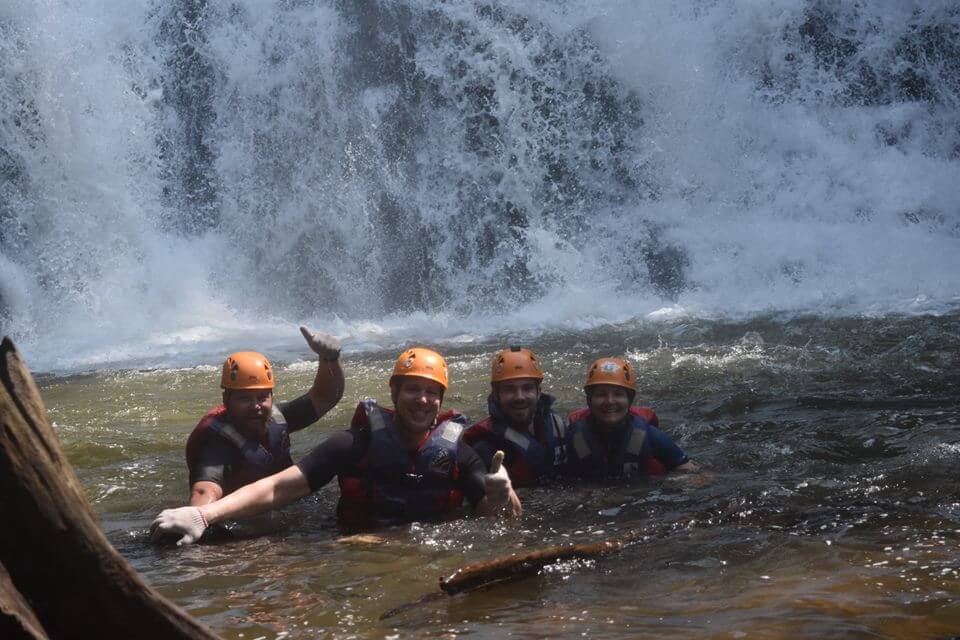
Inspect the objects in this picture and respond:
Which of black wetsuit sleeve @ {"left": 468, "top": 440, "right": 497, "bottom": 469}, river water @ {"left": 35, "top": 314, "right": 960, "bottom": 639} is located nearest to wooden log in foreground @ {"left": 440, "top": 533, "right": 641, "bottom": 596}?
river water @ {"left": 35, "top": 314, "right": 960, "bottom": 639}

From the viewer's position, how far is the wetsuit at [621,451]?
6047 mm

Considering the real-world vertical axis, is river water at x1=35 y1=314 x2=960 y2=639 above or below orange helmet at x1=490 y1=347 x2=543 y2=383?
below

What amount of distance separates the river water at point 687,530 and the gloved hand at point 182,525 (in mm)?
135

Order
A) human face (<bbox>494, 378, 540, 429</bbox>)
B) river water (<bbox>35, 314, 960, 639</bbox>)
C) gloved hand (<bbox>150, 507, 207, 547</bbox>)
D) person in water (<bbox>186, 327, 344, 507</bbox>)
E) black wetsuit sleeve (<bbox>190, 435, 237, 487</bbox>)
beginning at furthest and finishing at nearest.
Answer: human face (<bbox>494, 378, 540, 429</bbox>)
person in water (<bbox>186, 327, 344, 507</bbox>)
black wetsuit sleeve (<bbox>190, 435, 237, 487</bbox>)
gloved hand (<bbox>150, 507, 207, 547</bbox>)
river water (<bbox>35, 314, 960, 639</bbox>)

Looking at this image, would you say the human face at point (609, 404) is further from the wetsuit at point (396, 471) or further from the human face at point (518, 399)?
the wetsuit at point (396, 471)

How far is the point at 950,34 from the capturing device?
53.6ft

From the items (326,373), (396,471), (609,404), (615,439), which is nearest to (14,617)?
(396,471)

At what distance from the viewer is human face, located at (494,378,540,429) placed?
6020 millimetres

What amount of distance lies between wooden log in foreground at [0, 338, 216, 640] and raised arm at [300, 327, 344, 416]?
366 cm

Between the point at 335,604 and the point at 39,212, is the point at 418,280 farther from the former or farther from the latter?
the point at 335,604

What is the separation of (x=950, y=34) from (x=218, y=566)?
51.0 feet

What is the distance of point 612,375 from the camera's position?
6.11m

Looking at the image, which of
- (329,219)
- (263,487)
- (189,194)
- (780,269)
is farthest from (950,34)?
(263,487)

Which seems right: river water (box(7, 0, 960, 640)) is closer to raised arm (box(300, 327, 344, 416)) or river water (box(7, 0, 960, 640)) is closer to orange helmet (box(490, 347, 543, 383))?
raised arm (box(300, 327, 344, 416))
